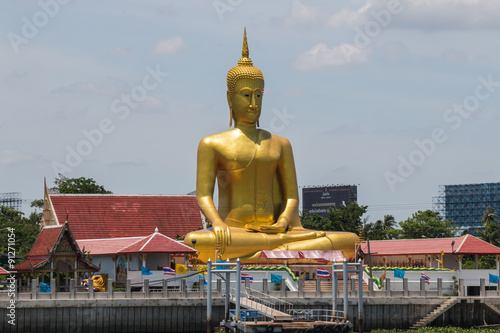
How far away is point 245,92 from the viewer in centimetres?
4666

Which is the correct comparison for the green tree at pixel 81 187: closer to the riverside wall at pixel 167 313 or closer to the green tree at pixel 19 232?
the green tree at pixel 19 232

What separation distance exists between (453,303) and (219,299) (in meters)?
8.91

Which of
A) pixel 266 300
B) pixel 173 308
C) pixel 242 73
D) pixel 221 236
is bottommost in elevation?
pixel 173 308

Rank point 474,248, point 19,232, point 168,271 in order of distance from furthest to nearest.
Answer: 1. point 19,232
2. point 474,248
3. point 168,271

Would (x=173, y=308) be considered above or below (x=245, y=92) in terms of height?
below

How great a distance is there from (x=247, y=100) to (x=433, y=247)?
11009 millimetres

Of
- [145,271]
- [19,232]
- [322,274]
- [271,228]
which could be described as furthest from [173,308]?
[19,232]

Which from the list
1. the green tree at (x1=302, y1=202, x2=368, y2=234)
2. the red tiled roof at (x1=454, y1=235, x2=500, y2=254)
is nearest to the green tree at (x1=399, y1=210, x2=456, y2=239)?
the green tree at (x1=302, y1=202, x2=368, y2=234)

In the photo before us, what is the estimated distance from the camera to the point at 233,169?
4638 centimetres

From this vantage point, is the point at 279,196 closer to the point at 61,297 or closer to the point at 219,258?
the point at 219,258

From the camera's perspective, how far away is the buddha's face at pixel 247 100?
46594 millimetres

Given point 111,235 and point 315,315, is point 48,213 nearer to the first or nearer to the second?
point 111,235

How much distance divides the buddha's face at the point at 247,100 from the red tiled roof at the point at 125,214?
38.4 feet

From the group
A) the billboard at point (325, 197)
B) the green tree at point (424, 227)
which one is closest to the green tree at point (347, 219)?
the green tree at point (424, 227)
